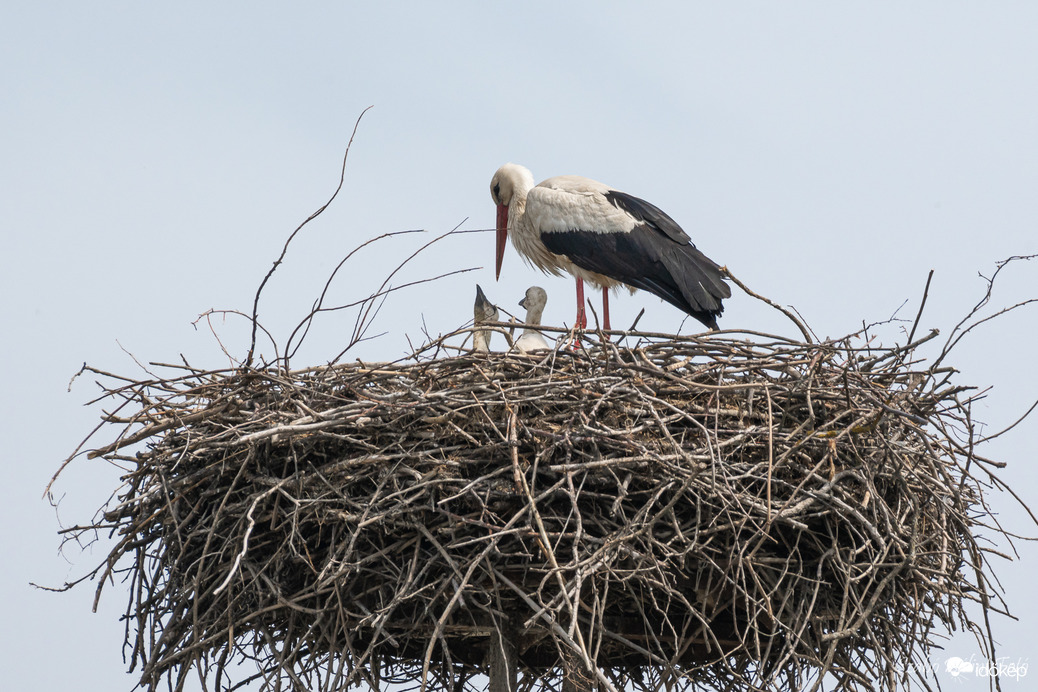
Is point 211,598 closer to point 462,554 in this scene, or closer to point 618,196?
point 462,554

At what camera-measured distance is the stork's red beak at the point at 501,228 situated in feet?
23.9

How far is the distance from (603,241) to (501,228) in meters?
0.91

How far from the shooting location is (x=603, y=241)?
651 centimetres

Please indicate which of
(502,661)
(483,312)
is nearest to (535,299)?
(483,312)

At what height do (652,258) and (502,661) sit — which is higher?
(652,258)

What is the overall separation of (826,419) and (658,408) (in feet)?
1.92

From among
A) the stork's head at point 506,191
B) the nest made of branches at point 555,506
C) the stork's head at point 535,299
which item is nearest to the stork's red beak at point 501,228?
the stork's head at point 506,191

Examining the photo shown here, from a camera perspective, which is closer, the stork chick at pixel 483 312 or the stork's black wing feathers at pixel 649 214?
the stork chick at pixel 483 312

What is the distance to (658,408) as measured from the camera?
170 inches

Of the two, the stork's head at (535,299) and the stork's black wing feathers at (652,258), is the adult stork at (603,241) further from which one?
the stork's head at (535,299)

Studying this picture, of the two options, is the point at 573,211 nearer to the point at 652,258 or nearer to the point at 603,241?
the point at 603,241

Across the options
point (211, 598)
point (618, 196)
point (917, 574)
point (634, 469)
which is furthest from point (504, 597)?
point (618, 196)

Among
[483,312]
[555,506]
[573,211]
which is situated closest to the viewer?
[555,506]

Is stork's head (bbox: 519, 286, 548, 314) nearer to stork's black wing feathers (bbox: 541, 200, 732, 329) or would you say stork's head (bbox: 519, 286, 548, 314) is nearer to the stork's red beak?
stork's black wing feathers (bbox: 541, 200, 732, 329)
